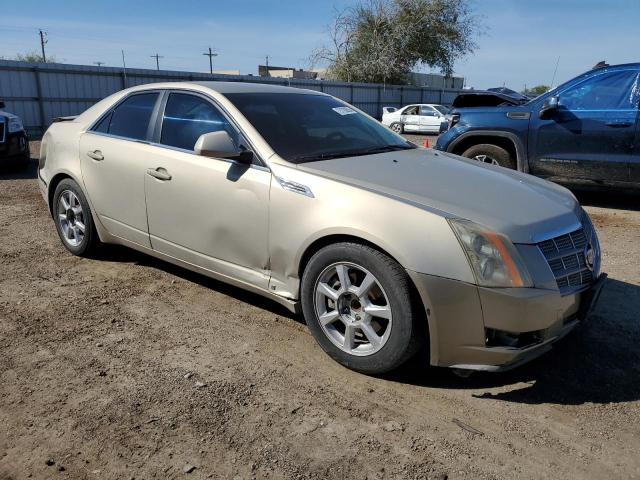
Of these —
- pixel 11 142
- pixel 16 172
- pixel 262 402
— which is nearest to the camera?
pixel 262 402

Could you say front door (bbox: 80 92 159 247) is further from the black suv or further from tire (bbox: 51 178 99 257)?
the black suv

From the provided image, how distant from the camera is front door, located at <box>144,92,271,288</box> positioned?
3.53 metres

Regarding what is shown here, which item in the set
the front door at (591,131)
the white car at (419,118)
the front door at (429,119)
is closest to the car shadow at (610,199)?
the front door at (591,131)

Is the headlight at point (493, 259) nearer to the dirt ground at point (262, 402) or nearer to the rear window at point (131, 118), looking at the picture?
the dirt ground at point (262, 402)

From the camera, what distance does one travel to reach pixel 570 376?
3.17m

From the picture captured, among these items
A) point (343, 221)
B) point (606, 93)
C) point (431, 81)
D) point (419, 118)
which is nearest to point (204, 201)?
point (343, 221)

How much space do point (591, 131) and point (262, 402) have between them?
5.99m

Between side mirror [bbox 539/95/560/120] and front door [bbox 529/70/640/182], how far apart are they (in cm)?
6

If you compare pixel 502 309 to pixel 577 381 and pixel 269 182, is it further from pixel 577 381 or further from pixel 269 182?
pixel 269 182

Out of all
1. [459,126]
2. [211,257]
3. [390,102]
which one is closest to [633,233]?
[459,126]

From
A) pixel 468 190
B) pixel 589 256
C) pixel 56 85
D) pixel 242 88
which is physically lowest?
pixel 589 256

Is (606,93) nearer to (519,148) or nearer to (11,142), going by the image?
(519,148)

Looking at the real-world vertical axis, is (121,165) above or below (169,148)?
below

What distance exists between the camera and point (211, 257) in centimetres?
383
